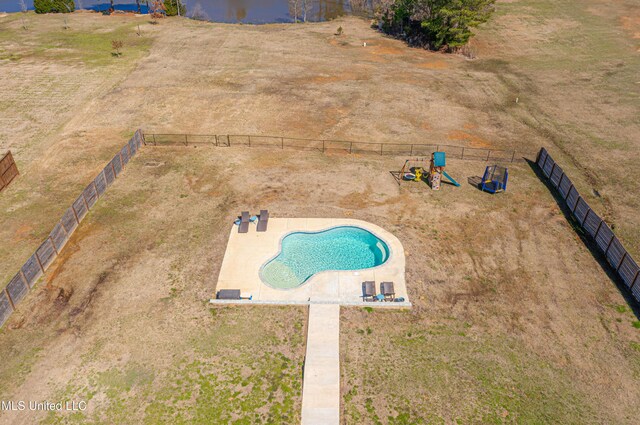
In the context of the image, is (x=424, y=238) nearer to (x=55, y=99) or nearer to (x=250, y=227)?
(x=250, y=227)

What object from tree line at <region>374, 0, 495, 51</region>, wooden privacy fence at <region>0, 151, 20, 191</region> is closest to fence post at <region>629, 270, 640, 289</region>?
wooden privacy fence at <region>0, 151, 20, 191</region>

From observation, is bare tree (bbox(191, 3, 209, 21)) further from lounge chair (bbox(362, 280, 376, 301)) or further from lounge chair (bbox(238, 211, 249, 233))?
lounge chair (bbox(362, 280, 376, 301))

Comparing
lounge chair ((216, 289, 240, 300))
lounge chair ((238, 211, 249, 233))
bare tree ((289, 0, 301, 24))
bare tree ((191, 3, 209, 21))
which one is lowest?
lounge chair ((216, 289, 240, 300))

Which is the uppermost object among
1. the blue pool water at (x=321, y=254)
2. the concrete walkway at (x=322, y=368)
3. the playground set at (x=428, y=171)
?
the playground set at (x=428, y=171)

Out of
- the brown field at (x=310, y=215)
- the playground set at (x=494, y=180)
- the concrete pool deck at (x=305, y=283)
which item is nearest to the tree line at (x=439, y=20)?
the brown field at (x=310, y=215)

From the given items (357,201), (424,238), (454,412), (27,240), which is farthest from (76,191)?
(454,412)

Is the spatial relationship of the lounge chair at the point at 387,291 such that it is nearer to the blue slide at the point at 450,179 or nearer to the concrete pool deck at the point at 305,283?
the concrete pool deck at the point at 305,283
